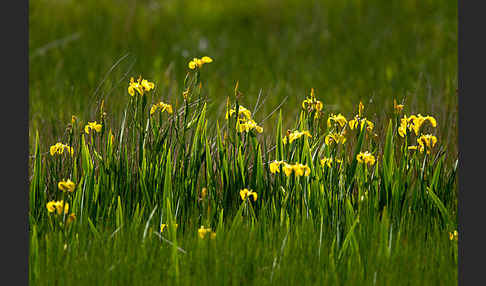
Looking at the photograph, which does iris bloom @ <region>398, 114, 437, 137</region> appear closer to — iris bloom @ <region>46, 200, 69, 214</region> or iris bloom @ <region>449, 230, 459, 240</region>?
iris bloom @ <region>449, 230, 459, 240</region>

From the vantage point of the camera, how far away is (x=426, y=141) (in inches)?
146

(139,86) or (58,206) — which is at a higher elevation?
(139,86)

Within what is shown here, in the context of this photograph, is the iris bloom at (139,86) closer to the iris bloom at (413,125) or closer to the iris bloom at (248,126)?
the iris bloom at (248,126)

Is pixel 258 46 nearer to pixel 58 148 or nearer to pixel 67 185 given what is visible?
pixel 58 148

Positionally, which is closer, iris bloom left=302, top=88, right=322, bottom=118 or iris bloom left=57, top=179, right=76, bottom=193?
iris bloom left=57, top=179, right=76, bottom=193

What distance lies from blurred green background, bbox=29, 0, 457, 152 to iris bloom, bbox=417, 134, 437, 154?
1.96m

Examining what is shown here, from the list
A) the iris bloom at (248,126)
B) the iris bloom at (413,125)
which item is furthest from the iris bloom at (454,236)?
the iris bloom at (248,126)

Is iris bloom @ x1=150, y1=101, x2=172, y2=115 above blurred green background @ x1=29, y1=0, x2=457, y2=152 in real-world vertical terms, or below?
below

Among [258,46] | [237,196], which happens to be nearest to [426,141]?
[237,196]

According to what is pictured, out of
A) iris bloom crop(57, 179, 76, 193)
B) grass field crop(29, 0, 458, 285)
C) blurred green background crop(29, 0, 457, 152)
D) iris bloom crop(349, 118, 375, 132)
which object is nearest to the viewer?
grass field crop(29, 0, 458, 285)

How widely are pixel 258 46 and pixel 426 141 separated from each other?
5.00 m

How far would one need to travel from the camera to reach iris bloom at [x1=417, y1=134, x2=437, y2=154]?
146 inches

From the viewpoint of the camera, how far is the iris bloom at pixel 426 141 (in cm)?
370

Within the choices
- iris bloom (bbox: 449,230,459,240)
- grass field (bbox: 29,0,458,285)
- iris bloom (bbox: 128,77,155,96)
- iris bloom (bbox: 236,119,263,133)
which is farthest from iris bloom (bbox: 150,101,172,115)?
iris bloom (bbox: 449,230,459,240)
